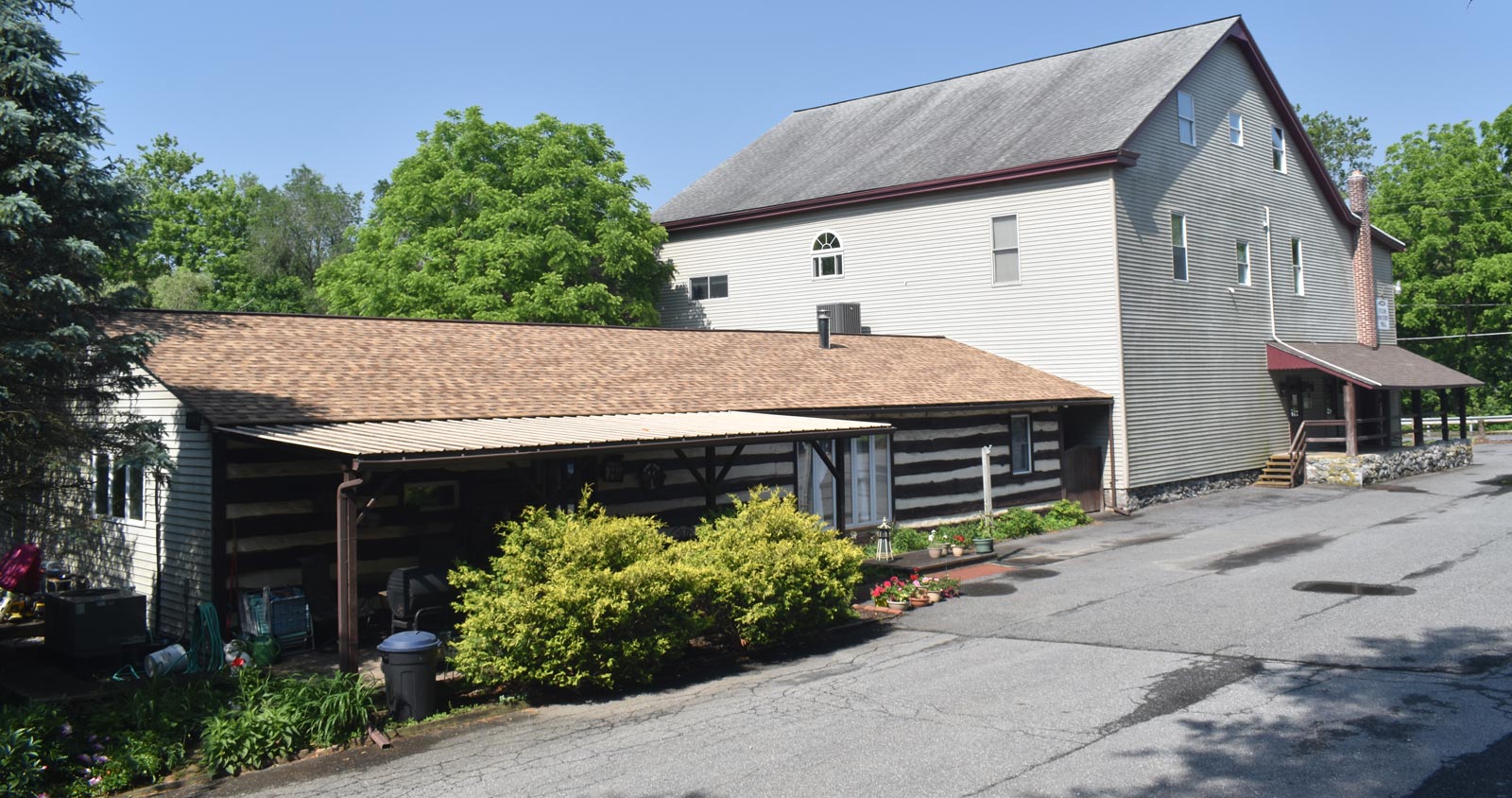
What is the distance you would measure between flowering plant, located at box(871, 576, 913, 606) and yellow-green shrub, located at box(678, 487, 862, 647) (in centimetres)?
132

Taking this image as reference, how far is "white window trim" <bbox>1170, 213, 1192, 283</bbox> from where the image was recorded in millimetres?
27766

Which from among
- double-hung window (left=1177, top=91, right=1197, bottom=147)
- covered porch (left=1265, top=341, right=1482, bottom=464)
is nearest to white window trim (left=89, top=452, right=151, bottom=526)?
double-hung window (left=1177, top=91, right=1197, bottom=147)

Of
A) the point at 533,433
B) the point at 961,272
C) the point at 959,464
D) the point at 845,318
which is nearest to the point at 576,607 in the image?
the point at 533,433

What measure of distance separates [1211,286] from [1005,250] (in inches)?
234

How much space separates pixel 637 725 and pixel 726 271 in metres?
24.8

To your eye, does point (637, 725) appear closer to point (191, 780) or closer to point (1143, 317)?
point (191, 780)

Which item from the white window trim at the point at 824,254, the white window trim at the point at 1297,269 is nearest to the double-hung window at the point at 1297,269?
the white window trim at the point at 1297,269

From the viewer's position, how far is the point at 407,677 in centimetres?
1049

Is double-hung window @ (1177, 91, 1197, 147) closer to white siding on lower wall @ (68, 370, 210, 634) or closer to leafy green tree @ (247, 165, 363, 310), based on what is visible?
white siding on lower wall @ (68, 370, 210, 634)

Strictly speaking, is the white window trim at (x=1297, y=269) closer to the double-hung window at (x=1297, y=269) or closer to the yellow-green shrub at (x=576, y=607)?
the double-hung window at (x=1297, y=269)

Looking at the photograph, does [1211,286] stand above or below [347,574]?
above

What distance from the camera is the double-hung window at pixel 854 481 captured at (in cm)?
2039

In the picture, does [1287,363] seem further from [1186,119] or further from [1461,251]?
[1461,251]

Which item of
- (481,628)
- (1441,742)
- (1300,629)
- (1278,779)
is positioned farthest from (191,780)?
(1300,629)
